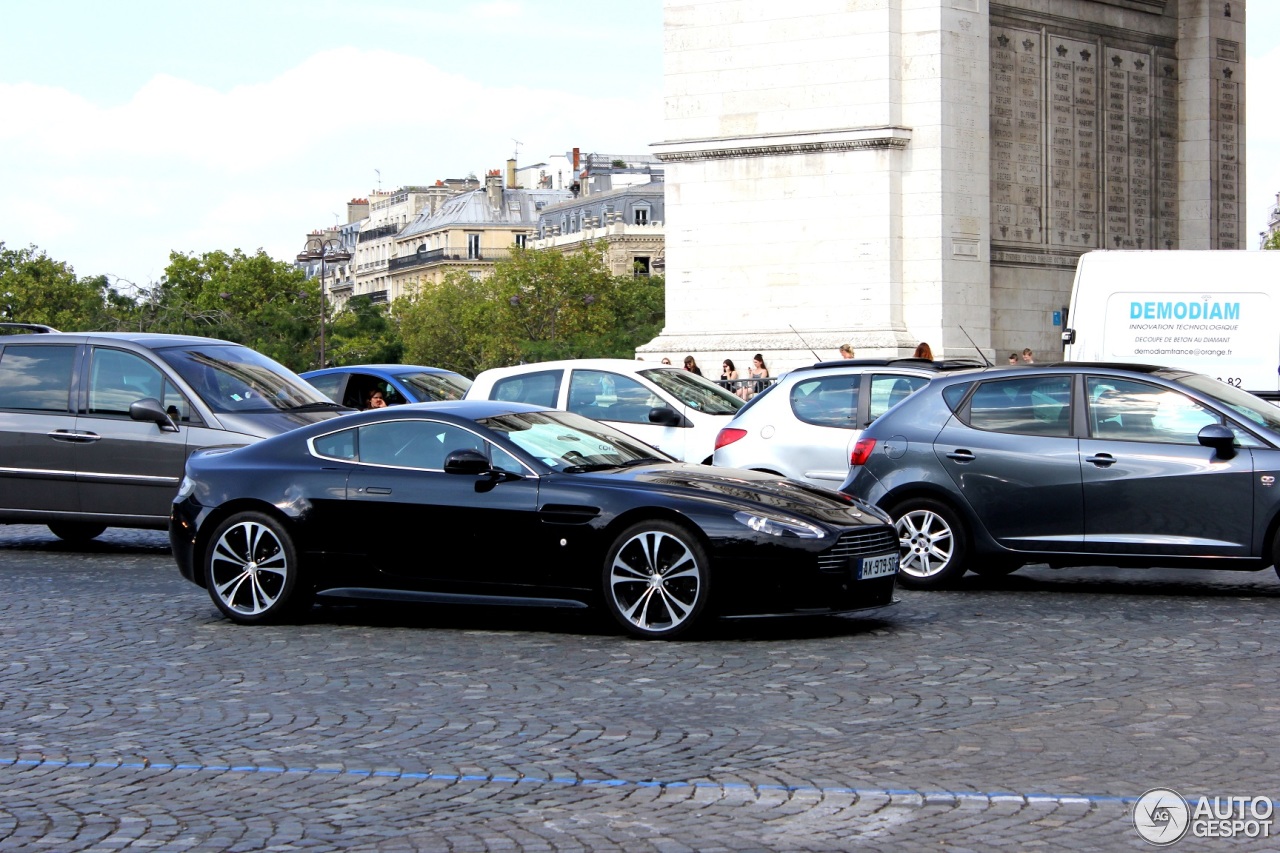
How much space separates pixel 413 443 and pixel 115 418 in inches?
183

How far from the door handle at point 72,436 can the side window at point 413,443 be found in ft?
14.3

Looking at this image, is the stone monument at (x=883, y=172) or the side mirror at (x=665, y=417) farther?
the stone monument at (x=883, y=172)

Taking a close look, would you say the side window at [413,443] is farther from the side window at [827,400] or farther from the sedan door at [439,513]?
the side window at [827,400]

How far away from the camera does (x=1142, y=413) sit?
11859 millimetres

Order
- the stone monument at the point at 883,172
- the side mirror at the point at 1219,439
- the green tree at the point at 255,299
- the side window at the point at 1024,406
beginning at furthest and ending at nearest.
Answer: the green tree at the point at 255,299 < the stone monument at the point at 883,172 < the side window at the point at 1024,406 < the side mirror at the point at 1219,439

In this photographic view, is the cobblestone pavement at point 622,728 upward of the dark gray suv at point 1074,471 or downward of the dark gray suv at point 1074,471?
downward

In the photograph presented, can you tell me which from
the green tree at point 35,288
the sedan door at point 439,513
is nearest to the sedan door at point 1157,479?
the sedan door at point 439,513

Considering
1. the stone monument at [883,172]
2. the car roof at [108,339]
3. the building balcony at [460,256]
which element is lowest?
the car roof at [108,339]

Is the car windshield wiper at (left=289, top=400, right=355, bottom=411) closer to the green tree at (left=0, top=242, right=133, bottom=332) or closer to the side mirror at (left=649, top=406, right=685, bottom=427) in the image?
the side mirror at (left=649, top=406, right=685, bottom=427)

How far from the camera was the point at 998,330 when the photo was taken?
90.9 ft

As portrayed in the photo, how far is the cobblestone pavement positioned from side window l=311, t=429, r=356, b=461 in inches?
37.1

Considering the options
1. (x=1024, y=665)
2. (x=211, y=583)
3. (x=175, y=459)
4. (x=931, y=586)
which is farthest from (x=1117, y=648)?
(x=175, y=459)

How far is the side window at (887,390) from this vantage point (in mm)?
14672

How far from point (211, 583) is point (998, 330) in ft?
60.8
